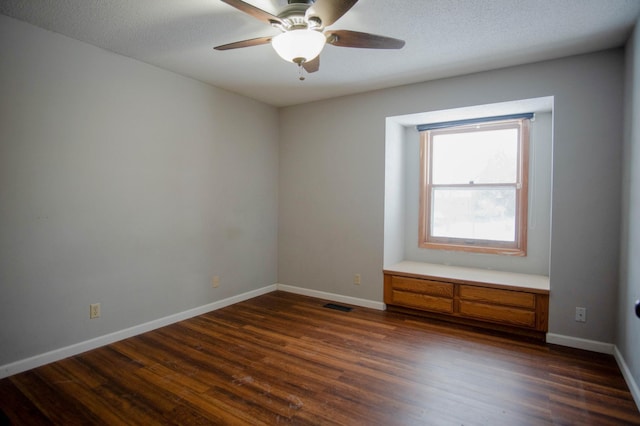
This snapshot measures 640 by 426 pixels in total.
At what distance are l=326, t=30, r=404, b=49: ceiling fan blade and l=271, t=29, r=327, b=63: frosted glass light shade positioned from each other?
109 mm

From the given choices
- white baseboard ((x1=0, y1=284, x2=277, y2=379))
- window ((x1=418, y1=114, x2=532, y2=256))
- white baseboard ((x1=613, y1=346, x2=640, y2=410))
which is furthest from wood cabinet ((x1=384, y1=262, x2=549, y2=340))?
white baseboard ((x1=0, y1=284, x2=277, y2=379))

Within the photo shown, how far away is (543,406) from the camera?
7.02 feet

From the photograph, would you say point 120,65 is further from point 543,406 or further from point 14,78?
point 543,406

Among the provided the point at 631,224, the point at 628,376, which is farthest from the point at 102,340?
the point at 631,224

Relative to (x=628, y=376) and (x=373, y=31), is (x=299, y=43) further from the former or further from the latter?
(x=628, y=376)

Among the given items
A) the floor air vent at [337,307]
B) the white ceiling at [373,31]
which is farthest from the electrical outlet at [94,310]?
the floor air vent at [337,307]

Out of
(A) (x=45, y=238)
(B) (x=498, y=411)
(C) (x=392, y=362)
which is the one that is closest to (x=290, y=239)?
(C) (x=392, y=362)

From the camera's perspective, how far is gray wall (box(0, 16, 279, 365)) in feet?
8.20

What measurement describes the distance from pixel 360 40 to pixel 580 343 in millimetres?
3039

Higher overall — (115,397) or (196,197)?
(196,197)

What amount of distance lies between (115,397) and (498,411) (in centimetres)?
236

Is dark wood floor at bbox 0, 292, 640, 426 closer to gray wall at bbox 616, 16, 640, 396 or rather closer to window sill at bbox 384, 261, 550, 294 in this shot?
gray wall at bbox 616, 16, 640, 396

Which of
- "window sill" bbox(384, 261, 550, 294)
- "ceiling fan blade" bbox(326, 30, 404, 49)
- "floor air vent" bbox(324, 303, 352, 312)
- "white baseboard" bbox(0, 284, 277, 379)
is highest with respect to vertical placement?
"ceiling fan blade" bbox(326, 30, 404, 49)

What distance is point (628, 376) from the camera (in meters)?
2.38
